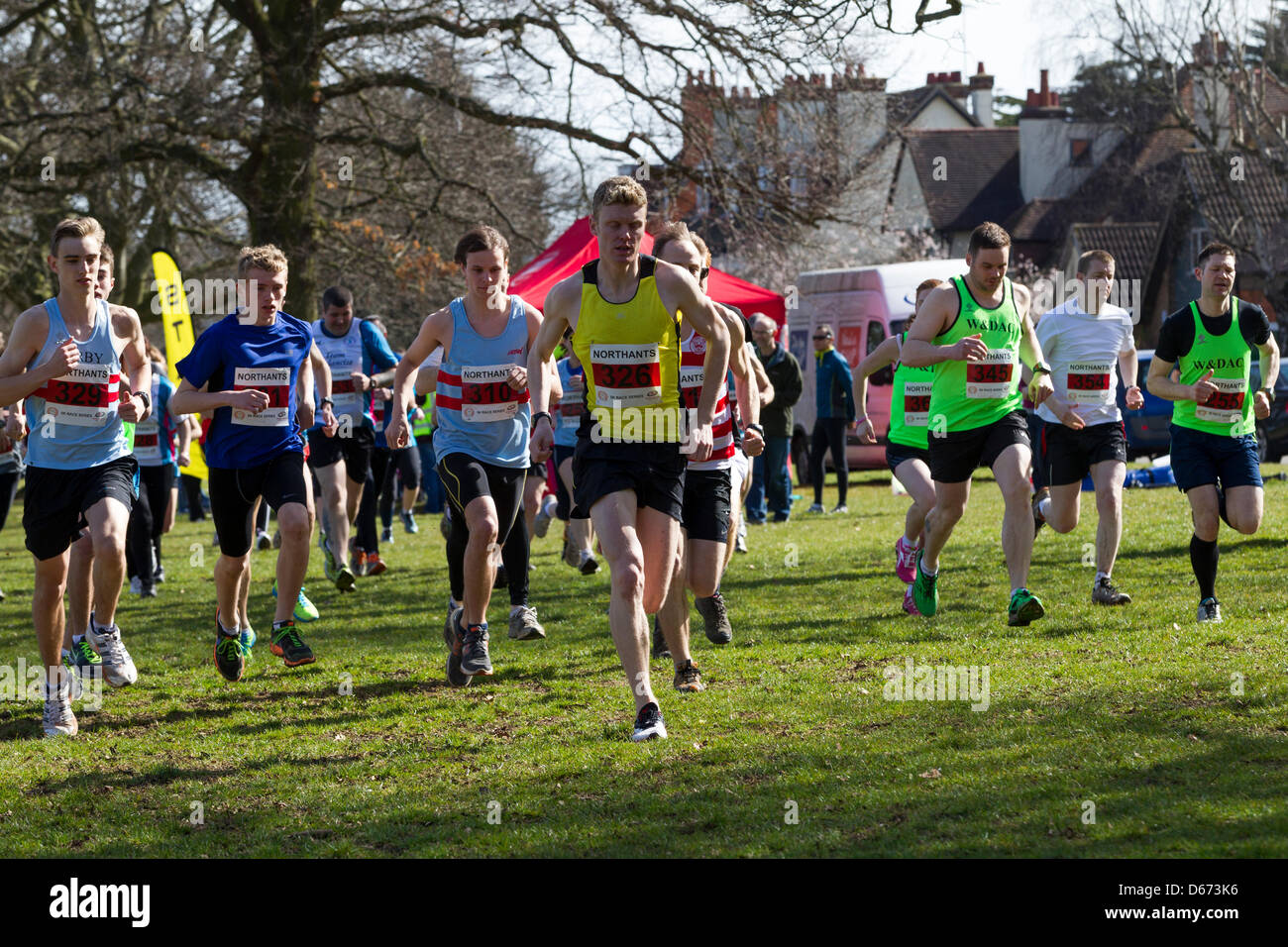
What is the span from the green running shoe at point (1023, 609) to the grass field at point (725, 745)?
0.17 m

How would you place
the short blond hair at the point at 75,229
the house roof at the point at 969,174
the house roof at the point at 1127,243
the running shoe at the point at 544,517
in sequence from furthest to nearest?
the house roof at the point at 969,174, the house roof at the point at 1127,243, the running shoe at the point at 544,517, the short blond hair at the point at 75,229

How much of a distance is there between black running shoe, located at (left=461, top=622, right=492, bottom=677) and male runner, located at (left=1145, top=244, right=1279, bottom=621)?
3.84 meters

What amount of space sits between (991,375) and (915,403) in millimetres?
2002

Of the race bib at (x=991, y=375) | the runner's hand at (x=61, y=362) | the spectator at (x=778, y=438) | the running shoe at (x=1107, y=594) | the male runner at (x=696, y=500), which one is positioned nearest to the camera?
the runner's hand at (x=61, y=362)

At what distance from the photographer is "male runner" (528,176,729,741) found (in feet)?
20.3

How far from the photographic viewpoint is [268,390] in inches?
305

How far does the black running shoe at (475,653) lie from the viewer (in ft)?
24.7

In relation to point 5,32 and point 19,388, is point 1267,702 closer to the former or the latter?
point 19,388

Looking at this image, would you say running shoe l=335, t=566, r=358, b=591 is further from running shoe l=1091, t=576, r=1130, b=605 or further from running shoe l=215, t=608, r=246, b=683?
running shoe l=1091, t=576, r=1130, b=605

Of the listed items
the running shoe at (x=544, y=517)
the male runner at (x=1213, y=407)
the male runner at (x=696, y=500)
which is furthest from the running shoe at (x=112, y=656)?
the running shoe at (x=544, y=517)

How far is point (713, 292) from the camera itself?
16.8 meters

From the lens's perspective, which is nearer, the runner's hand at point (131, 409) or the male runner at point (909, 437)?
the runner's hand at point (131, 409)

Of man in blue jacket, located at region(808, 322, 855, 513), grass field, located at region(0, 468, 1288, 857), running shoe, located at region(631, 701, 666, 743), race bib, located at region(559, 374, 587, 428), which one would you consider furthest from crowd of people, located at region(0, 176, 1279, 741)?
man in blue jacket, located at region(808, 322, 855, 513)

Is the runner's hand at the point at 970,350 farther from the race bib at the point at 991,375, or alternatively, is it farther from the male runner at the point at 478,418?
the male runner at the point at 478,418
